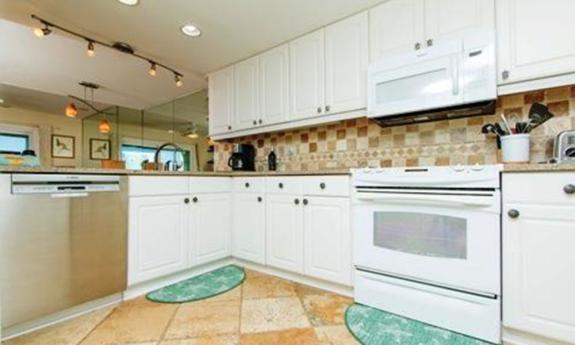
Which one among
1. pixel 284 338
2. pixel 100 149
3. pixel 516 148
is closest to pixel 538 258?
pixel 516 148

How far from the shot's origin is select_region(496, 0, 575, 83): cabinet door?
1.49 meters

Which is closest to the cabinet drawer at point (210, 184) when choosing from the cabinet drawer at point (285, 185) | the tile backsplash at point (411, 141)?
the cabinet drawer at point (285, 185)

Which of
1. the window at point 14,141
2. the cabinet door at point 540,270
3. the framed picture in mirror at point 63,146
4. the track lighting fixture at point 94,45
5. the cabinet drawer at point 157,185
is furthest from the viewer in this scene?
the framed picture in mirror at point 63,146

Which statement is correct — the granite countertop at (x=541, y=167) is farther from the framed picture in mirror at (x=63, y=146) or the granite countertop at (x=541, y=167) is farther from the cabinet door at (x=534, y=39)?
the framed picture in mirror at (x=63, y=146)

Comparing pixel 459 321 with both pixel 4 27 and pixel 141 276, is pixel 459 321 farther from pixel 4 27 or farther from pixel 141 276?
pixel 4 27

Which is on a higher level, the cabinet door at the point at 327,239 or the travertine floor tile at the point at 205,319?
the cabinet door at the point at 327,239

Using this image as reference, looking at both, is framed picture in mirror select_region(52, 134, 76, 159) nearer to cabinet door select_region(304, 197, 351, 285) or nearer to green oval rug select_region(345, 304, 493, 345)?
cabinet door select_region(304, 197, 351, 285)

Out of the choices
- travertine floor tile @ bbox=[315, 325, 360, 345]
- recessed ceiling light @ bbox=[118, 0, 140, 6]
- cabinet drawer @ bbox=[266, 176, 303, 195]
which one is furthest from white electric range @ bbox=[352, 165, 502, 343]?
recessed ceiling light @ bbox=[118, 0, 140, 6]

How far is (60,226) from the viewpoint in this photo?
1.65 metres

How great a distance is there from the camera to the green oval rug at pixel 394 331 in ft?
4.79

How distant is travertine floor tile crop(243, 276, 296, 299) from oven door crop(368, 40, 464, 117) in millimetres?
1427

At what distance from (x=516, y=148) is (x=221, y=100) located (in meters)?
2.67

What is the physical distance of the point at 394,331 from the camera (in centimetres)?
155

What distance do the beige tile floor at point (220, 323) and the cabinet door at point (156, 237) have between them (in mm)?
232
